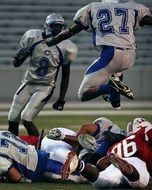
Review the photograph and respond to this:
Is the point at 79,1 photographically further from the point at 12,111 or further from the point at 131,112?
the point at 12,111

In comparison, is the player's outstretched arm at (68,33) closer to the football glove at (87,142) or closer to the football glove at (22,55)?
the football glove at (22,55)

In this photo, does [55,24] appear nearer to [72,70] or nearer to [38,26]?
[72,70]

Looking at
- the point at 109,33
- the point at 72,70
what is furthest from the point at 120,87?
the point at 72,70

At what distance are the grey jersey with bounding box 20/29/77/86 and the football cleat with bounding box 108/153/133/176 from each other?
9.09ft

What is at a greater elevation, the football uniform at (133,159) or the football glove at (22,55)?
the football glove at (22,55)

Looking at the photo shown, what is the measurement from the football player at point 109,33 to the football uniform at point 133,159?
1.57 m

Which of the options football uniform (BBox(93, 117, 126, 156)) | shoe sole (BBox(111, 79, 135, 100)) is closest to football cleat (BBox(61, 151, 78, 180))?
football uniform (BBox(93, 117, 126, 156))

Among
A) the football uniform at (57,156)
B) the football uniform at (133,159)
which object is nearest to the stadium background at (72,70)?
the football uniform at (57,156)

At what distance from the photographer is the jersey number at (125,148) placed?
20.4 feet

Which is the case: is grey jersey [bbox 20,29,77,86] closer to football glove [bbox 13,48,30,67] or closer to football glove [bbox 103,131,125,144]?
football glove [bbox 13,48,30,67]

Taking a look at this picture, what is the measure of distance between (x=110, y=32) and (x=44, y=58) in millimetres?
953

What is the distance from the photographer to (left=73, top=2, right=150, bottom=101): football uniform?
7.88 m

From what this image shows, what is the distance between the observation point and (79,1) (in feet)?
61.8

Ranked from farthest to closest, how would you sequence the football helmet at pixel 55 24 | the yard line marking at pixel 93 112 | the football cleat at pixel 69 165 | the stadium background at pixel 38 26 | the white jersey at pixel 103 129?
the stadium background at pixel 38 26 → the yard line marking at pixel 93 112 → the football helmet at pixel 55 24 → the white jersey at pixel 103 129 → the football cleat at pixel 69 165
